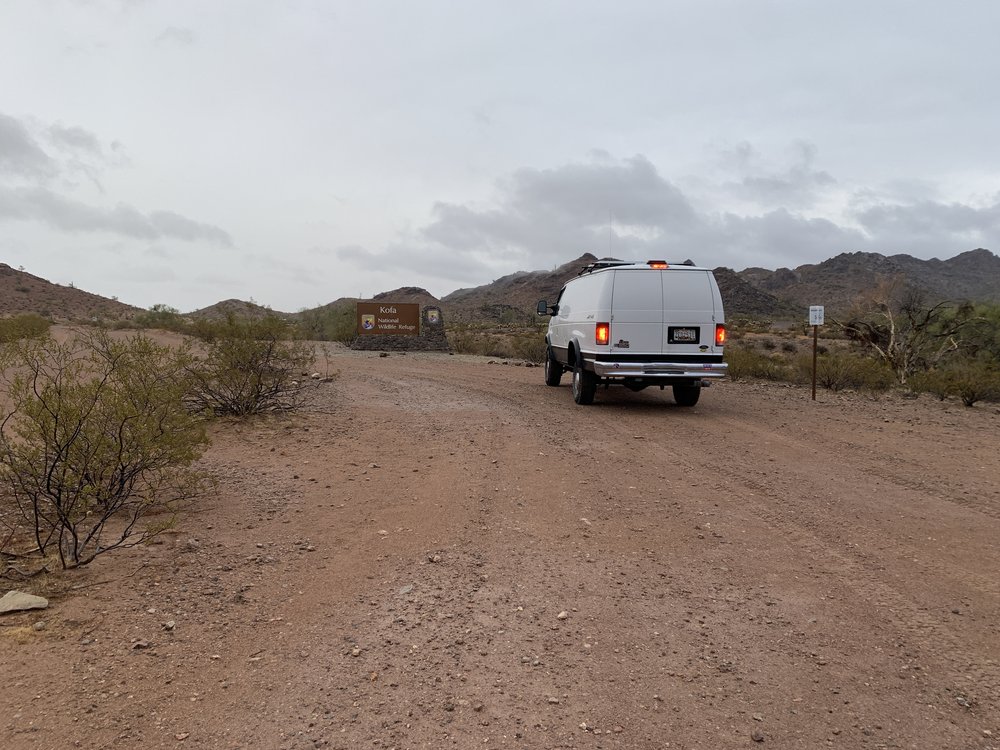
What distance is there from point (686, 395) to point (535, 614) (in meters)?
9.27

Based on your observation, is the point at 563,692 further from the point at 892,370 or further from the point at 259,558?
the point at 892,370

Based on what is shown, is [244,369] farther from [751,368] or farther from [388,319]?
[388,319]

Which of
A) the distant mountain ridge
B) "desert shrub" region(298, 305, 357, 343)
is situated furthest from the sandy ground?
the distant mountain ridge

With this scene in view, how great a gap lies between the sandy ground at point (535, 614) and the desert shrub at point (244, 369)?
237cm

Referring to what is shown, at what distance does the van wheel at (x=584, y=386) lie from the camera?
40.6 ft

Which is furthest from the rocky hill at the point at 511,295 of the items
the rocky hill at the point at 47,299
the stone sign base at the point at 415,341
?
the stone sign base at the point at 415,341

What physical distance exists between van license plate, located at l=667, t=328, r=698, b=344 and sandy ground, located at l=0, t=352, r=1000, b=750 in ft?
12.8

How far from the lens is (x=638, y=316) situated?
458 inches

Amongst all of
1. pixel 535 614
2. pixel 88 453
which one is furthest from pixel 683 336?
pixel 88 453

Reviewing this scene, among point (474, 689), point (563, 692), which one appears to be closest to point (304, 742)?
point (474, 689)

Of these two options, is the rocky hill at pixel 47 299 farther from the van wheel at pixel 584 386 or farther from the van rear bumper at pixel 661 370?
the van rear bumper at pixel 661 370

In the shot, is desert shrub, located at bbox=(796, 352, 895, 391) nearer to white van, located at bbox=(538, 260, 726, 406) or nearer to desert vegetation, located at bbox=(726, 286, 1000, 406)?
desert vegetation, located at bbox=(726, 286, 1000, 406)

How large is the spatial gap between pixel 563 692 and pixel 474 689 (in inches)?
16.5

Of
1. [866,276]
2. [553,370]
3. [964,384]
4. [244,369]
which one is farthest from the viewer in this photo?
[866,276]
